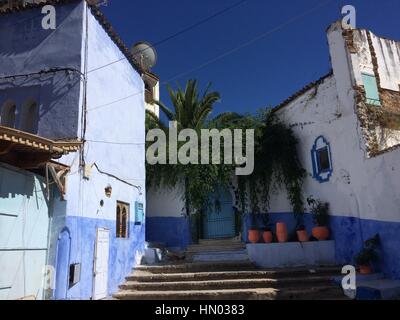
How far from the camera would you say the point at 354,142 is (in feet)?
34.8

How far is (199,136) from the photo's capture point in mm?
14680

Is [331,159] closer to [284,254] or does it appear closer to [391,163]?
[391,163]

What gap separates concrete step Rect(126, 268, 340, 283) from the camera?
10133mm

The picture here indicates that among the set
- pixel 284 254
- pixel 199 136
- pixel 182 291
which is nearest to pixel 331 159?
Result: pixel 284 254

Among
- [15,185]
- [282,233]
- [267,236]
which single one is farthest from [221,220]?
[15,185]

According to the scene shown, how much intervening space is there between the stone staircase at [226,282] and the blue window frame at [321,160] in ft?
10.1

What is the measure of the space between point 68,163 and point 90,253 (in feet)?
7.55

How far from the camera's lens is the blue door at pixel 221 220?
1490cm

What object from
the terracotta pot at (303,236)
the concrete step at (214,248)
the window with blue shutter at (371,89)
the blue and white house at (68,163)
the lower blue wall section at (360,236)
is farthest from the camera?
the concrete step at (214,248)

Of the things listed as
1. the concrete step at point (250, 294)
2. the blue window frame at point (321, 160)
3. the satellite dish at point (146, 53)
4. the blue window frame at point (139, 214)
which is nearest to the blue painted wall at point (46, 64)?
the blue window frame at point (139, 214)

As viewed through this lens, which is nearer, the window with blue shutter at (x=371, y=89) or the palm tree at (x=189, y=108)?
the window with blue shutter at (x=371, y=89)

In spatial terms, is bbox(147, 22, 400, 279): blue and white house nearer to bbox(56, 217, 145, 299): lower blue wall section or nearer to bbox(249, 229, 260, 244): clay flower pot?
bbox(249, 229, 260, 244): clay flower pot

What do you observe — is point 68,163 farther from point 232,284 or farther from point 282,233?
point 282,233

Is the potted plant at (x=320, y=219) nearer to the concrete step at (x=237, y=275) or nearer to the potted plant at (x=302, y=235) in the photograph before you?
the potted plant at (x=302, y=235)
